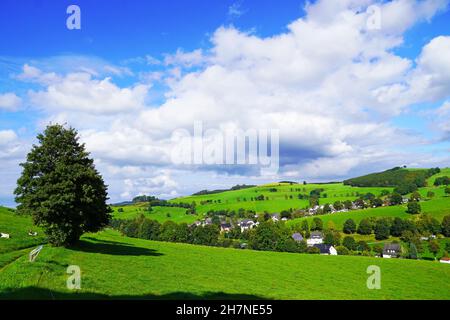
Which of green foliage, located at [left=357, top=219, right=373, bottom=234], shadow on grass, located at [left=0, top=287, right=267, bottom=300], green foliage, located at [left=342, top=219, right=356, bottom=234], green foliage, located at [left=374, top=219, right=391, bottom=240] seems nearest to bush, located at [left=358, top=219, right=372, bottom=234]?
green foliage, located at [left=357, top=219, right=373, bottom=234]

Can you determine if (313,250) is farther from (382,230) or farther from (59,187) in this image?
(59,187)

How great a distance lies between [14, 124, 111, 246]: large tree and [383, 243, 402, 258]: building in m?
135

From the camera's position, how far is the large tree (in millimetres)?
37638

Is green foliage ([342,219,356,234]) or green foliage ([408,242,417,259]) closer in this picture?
green foliage ([408,242,417,259])

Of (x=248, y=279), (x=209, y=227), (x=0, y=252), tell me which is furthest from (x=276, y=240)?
(x=0, y=252)

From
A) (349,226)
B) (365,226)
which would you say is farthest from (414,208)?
(349,226)

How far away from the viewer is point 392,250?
146875 millimetres

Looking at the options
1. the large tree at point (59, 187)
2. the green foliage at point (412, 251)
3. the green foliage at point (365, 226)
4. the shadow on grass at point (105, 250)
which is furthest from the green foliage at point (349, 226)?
the large tree at point (59, 187)

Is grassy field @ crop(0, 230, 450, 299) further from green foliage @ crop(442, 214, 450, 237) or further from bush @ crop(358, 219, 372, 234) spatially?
bush @ crop(358, 219, 372, 234)

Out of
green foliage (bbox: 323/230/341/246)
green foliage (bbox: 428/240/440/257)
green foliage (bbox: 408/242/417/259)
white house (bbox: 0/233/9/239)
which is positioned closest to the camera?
white house (bbox: 0/233/9/239)

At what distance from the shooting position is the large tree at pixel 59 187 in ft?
123
